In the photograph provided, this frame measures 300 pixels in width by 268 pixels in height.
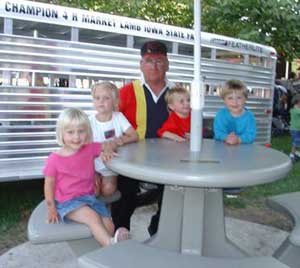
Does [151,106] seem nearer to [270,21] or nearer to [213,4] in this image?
[270,21]

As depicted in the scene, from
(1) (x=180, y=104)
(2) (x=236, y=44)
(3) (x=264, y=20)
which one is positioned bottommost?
(1) (x=180, y=104)

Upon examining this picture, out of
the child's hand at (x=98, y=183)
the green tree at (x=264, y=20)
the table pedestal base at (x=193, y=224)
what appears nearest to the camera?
the table pedestal base at (x=193, y=224)

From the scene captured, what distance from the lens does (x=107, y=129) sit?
3.06m

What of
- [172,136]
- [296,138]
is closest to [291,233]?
[172,136]

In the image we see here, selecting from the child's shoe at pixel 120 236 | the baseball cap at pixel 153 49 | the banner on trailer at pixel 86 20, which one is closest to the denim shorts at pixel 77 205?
the child's shoe at pixel 120 236

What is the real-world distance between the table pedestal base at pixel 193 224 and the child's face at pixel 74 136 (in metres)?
0.61

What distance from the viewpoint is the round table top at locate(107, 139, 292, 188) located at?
7.04 ft

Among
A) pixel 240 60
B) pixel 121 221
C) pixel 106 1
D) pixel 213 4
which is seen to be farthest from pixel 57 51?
pixel 106 1

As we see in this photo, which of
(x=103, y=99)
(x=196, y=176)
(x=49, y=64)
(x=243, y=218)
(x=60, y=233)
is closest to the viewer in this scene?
(x=196, y=176)

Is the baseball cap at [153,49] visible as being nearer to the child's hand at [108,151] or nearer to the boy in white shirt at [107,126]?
the boy in white shirt at [107,126]

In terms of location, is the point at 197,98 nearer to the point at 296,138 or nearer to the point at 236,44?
the point at 236,44

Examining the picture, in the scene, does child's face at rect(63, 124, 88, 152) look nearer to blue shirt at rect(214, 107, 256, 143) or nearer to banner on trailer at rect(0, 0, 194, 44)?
blue shirt at rect(214, 107, 256, 143)

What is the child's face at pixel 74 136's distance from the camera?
268cm

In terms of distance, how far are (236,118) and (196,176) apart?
3.96 feet
